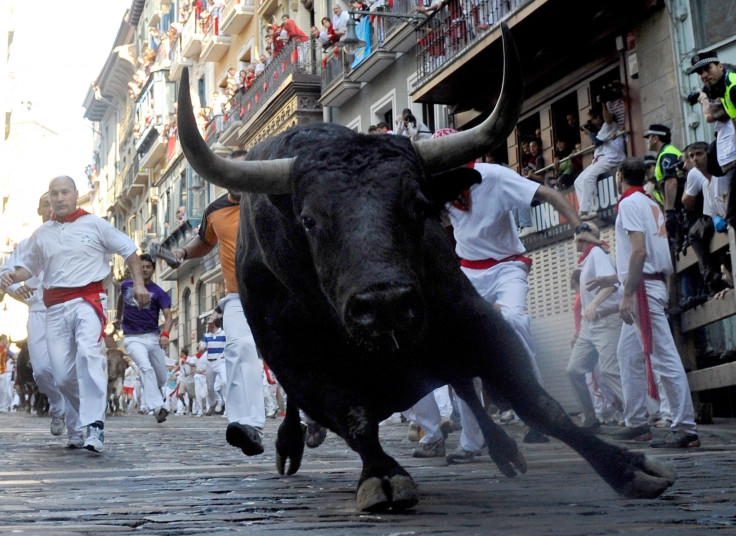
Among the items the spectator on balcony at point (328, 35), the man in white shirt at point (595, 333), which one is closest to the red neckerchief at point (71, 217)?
the man in white shirt at point (595, 333)

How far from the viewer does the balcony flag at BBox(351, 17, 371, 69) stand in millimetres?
26188

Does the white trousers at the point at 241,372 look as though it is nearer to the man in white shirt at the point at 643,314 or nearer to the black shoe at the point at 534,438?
the black shoe at the point at 534,438

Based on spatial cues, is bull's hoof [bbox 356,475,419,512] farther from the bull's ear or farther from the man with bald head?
the man with bald head

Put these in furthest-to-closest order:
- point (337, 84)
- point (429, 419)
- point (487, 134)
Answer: point (337, 84) < point (429, 419) < point (487, 134)

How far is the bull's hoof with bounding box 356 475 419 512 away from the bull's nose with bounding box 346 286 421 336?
1.75ft

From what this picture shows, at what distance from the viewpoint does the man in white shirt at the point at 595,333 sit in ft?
34.2

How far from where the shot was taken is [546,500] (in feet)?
13.8

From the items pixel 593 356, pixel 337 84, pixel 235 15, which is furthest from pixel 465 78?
pixel 235 15

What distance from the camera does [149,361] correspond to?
48.8 feet

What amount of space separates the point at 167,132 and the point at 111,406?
2701cm

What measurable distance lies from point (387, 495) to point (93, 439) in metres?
4.73

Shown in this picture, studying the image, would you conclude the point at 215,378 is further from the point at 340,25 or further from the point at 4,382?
the point at 4,382

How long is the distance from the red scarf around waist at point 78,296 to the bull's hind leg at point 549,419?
4.82 metres

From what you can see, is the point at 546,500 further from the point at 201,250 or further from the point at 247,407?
the point at 201,250
